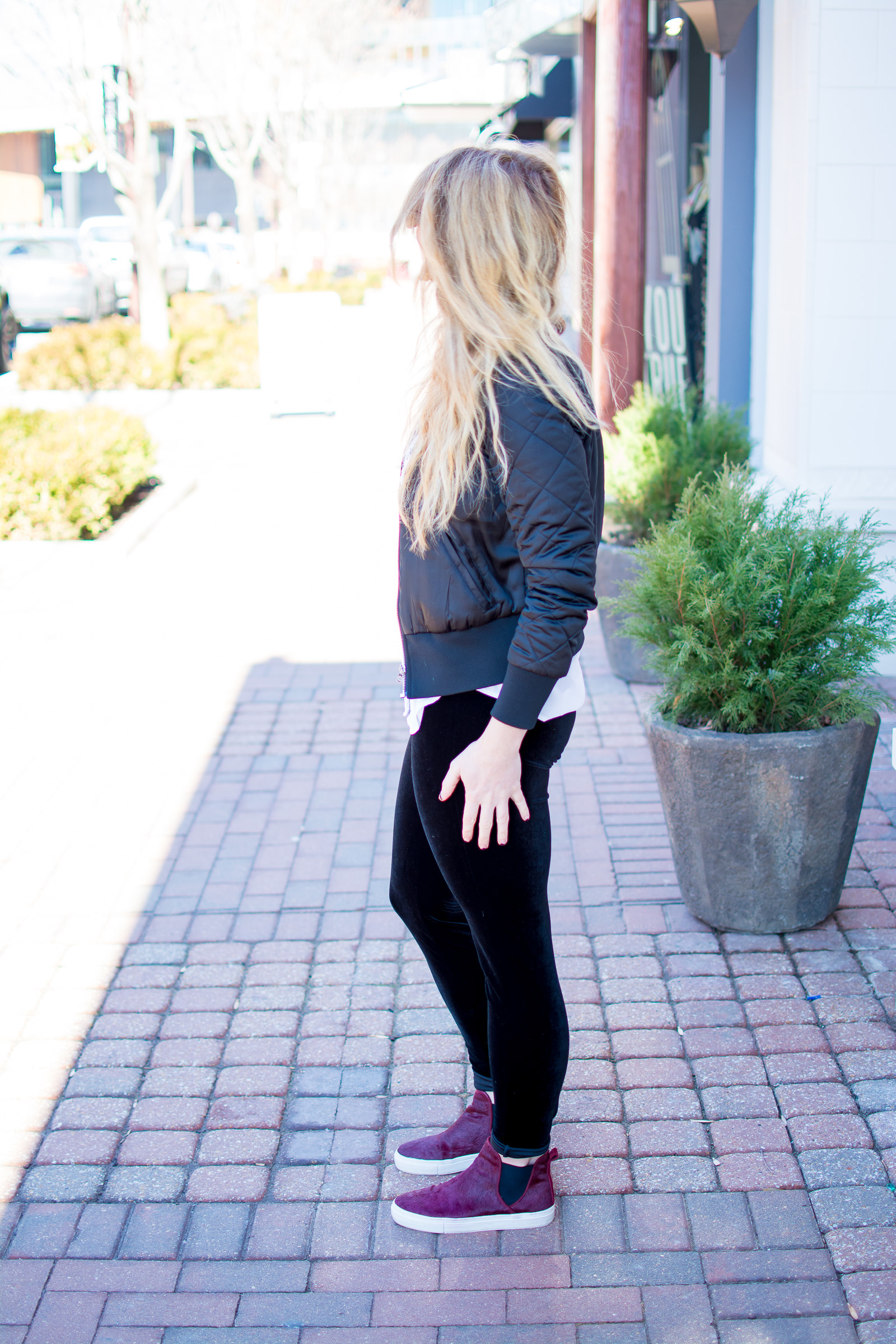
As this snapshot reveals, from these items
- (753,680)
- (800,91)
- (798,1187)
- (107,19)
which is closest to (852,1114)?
(798,1187)

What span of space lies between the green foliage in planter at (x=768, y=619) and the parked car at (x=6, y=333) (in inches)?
654

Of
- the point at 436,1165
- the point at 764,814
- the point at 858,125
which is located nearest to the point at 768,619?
the point at 764,814

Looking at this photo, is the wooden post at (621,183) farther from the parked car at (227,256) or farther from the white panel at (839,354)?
the parked car at (227,256)

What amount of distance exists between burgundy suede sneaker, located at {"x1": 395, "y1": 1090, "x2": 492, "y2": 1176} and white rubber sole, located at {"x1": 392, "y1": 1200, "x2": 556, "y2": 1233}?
5.6 inches

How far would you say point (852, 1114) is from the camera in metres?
2.66

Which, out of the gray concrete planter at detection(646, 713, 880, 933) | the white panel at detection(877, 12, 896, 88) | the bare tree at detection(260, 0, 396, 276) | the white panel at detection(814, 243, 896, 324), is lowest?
the gray concrete planter at detection(646, 713, 880, 933)

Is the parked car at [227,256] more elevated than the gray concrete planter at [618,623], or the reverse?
the parked car at [227,256]

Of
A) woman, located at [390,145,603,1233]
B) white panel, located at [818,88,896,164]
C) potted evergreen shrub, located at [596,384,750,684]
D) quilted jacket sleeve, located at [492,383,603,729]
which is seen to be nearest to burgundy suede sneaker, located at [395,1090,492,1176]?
woman, located at [390,145,603,1233]

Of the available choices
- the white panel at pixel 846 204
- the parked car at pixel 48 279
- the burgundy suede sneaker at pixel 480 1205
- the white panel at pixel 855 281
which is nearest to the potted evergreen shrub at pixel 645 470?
the white panel at pixel 855 281

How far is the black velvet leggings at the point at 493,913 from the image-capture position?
206 centimetres

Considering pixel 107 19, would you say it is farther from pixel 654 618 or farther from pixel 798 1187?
pixel 798 1187

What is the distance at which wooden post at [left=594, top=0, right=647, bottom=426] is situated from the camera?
6.29 meters

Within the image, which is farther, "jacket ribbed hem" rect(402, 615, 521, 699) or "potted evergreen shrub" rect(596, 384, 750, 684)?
"potted evergreen shrub" rect(596, 384, 750, 684)

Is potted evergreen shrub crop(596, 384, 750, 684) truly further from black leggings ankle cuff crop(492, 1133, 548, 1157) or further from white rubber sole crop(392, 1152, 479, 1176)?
black leggings ankle cuff crop(492, 1133, 548, 1157)
